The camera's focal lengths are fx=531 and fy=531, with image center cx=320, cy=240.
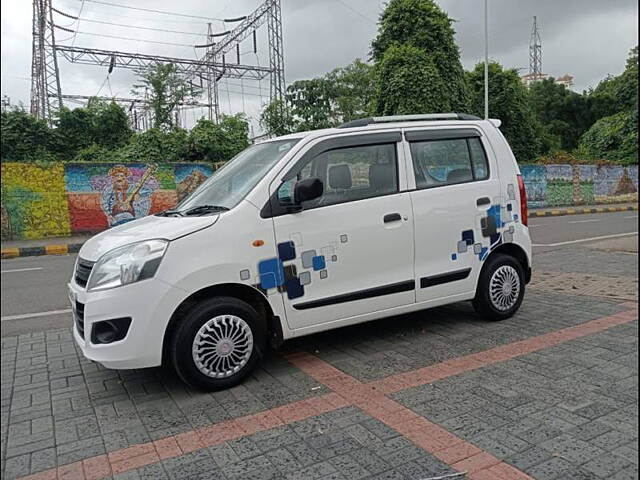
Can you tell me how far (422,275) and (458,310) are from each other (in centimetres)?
137

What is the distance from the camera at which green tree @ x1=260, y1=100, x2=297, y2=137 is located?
4.00 m

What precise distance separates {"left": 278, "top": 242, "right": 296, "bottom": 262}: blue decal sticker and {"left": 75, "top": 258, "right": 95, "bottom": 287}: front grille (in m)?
1.26

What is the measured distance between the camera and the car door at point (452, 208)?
4.52 meters

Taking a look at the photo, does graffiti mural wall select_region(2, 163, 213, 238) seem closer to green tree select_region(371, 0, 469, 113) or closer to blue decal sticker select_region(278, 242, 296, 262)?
green tree select_region(371, 0, 469, 113)

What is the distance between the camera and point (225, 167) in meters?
4.82

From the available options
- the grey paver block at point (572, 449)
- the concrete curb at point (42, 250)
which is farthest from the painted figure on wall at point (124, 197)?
the grey paver block at point (572, 449)

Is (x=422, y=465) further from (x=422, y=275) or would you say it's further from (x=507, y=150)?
(x=507, y=150)

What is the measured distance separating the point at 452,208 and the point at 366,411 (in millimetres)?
2059

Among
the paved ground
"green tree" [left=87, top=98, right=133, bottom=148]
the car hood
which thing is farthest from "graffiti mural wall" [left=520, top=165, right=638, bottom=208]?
the car hood

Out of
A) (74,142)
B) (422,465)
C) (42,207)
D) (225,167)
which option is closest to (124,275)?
(225,167)

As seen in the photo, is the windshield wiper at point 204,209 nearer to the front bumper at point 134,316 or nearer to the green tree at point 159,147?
the front bumper at point 134,316

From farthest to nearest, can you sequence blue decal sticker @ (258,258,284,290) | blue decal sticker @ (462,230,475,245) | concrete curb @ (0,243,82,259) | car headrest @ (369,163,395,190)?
concrete curb @ (0,243,82,259) < blue decal sticker @ (462,230,475,245) < car headrest @ (369,163,395,190) < blue decal sticker @ (258,258,284,290)

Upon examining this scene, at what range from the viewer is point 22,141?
2055 cm

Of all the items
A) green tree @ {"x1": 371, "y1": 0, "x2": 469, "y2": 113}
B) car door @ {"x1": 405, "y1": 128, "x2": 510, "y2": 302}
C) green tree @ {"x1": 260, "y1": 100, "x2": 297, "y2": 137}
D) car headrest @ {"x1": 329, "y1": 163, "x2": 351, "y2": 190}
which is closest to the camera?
green tree @ {"x1": 260, "y1": 100, "x2": 297, "y2": 137}
